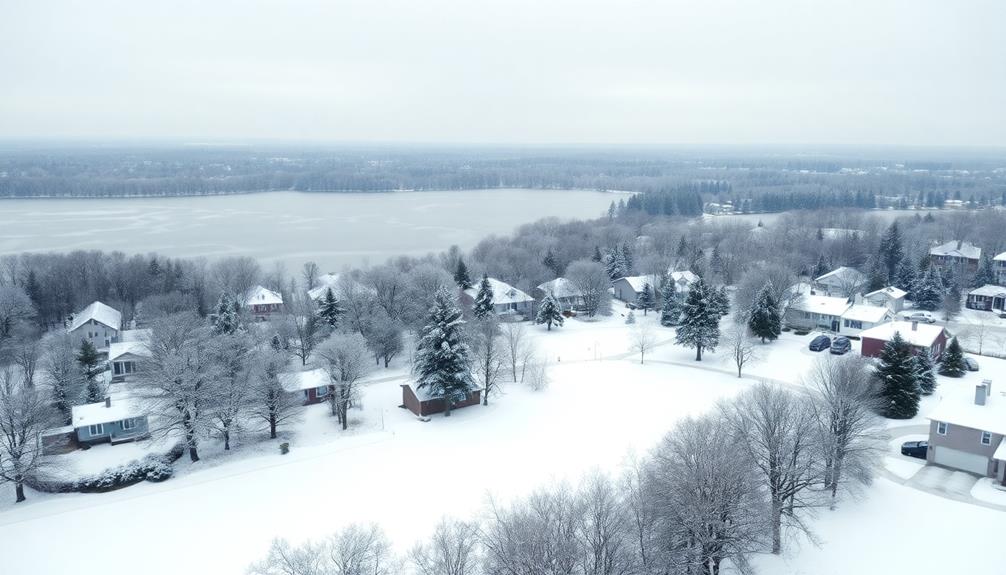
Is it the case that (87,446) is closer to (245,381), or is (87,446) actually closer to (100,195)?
(245,381)

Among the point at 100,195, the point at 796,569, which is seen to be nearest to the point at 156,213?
the point at 100,195

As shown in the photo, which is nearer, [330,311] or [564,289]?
[330,311]

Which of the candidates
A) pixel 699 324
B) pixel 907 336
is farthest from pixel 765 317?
pixel 907 336

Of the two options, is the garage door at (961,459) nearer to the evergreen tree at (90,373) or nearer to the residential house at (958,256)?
the evergreen tree at (90,373)

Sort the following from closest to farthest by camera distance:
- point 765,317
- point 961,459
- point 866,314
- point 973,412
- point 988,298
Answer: point 961,459 < point 973,412 < point 765,317 < point 866,314 < point 988,298

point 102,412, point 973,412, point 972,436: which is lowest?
point 102,412

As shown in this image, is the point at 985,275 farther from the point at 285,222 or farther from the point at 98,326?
the point at 285,222
